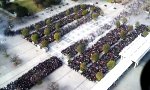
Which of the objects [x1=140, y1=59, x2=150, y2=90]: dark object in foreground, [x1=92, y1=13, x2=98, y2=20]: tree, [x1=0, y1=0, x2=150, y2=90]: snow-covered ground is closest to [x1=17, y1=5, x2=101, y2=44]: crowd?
[x1=92, y1=13, x2=98, y2=20]: tree

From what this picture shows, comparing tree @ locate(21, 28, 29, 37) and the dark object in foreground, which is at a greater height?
the dark object in foreground

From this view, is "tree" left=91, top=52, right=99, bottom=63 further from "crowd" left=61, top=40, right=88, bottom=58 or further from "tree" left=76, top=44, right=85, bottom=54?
"crowd" left=61, top=40, right=88, bottom=58

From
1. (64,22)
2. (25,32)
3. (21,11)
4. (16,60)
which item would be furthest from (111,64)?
(21,11)

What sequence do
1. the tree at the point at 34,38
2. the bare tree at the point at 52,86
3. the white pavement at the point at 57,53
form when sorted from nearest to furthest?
1. the bare tree at the point at 52,86
2. the white pavement at the point at 57,53
3. the tree at the point at 34,38

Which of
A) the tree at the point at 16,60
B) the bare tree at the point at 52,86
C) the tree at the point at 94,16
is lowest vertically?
the tree at the point at 16,60

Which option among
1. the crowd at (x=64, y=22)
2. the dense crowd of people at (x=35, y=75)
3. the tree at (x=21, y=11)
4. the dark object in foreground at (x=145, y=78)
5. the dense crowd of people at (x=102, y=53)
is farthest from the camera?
the tree at (x=21, y=11)

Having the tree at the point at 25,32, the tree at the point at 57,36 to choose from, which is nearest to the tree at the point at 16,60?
the tree at the point at 25,32

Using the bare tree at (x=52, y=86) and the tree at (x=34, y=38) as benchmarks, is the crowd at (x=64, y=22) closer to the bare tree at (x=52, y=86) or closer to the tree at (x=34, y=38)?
the tree at (x=34, y=38)
